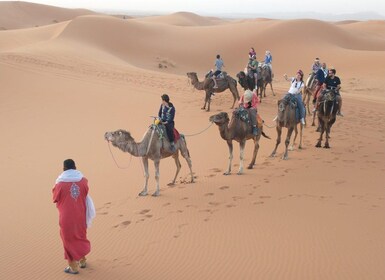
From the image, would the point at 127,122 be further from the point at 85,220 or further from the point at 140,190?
the point at 85,220

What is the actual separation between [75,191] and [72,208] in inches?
9.8

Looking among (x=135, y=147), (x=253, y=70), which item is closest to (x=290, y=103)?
(x=135, y=147)

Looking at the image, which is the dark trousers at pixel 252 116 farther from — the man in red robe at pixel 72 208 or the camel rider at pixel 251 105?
the man in red robe at pixel 72 208

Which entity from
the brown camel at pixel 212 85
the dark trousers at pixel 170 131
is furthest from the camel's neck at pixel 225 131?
the brown camel at pixel 212 85

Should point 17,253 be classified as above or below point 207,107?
below

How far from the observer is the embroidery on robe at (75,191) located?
6.61 metres

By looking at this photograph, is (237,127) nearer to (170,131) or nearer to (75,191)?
(170,131)

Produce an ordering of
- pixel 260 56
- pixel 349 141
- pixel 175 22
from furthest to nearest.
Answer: pixel 175 22 → pixel 260 56 → pixel 349 141

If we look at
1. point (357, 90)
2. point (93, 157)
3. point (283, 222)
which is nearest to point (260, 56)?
point (357, 90)

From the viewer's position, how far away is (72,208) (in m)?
6.63

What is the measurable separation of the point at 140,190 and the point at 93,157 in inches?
138

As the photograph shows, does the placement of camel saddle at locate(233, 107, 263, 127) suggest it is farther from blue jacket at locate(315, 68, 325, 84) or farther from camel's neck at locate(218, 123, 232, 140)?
blue jacket at locate(315, 68, 325, 84)

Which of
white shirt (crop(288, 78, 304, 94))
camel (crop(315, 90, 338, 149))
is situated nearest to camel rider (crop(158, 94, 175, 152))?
white shirt (crop(288, 78, 304, 94))

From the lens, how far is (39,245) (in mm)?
8156
